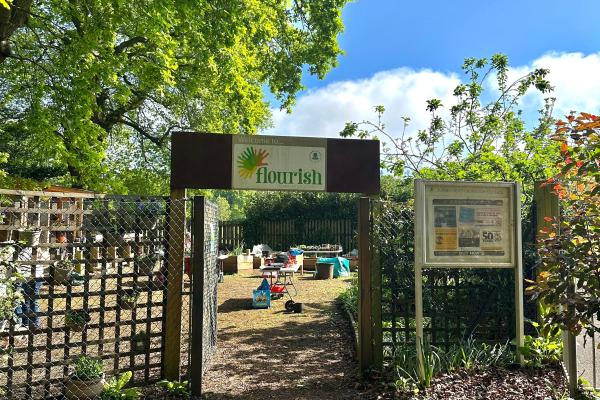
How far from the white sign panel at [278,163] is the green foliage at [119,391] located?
226 centimetres

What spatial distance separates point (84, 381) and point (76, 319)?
69cm

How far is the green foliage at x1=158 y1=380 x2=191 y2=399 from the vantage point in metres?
4.52

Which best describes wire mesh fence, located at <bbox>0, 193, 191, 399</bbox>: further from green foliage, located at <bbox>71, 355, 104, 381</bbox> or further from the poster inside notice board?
the poster inside notice board

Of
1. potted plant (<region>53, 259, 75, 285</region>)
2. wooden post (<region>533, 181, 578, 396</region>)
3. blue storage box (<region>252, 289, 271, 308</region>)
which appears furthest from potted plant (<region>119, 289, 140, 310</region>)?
blue storage box (<region>252, 289, 271, 308</region>)

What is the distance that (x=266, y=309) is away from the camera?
9352 millimetres

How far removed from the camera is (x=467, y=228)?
4742 mm

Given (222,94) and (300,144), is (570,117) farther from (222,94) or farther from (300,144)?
(222,94)

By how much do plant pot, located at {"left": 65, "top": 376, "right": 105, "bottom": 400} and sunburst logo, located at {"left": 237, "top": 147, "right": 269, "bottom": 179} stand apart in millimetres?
2568

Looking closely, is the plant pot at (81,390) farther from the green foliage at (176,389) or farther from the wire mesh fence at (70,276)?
the green foliage at (176,389)

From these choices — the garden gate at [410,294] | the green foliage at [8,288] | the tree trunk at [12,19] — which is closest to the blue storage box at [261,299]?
the garden gate at [410,294]

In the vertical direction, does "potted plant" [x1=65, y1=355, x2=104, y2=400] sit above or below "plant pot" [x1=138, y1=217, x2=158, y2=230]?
below

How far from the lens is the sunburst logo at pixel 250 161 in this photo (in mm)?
5219

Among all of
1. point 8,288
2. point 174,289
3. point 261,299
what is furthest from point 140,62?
point 8,288

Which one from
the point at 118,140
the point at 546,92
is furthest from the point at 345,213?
the point at 546,92
